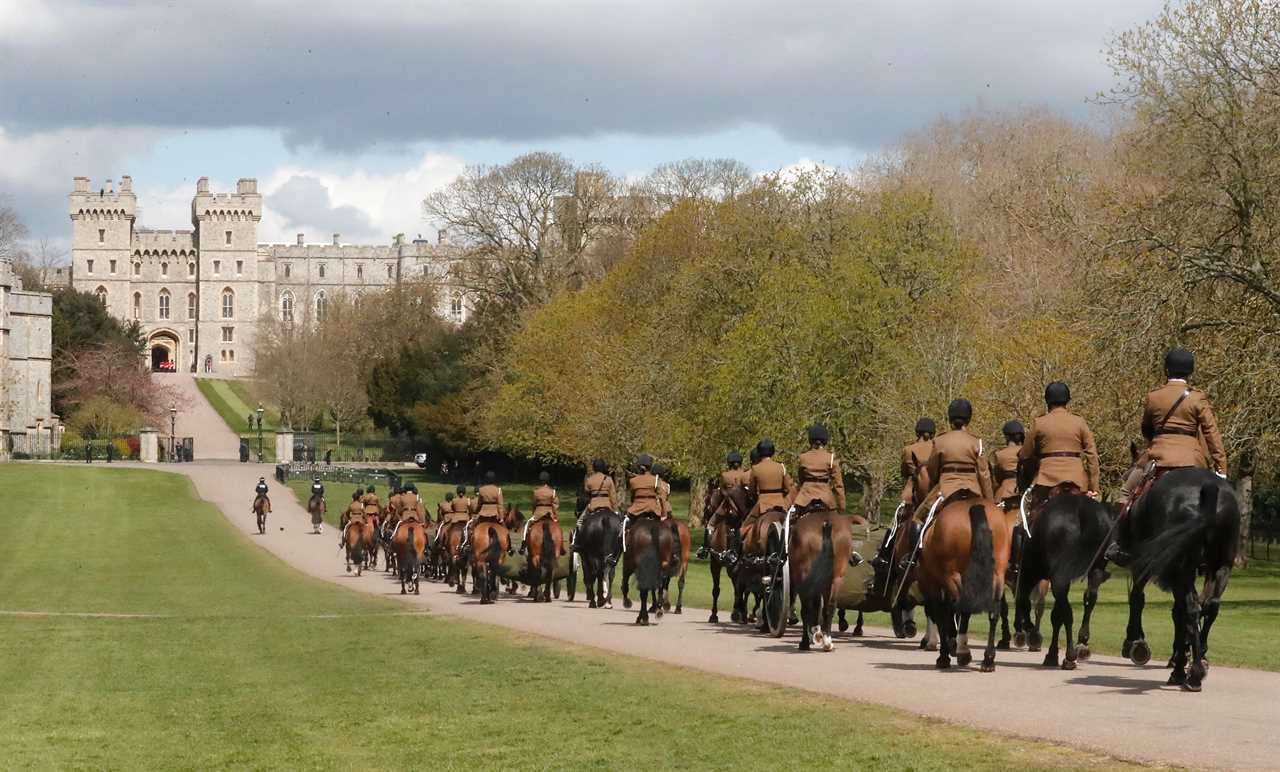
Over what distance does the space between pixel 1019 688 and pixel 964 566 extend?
170cm

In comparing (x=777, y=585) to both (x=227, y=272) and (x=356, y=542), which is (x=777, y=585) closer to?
(x=356, y=542)

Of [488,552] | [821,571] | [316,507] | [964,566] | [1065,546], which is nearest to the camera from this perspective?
[964,566]

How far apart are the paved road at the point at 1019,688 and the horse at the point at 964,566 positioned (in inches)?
15.5

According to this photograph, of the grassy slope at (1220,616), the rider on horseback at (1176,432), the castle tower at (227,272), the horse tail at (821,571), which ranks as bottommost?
the grassy slope at (1220,616)

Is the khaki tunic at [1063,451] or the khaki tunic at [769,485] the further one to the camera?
the khaki tunic at [769,485]

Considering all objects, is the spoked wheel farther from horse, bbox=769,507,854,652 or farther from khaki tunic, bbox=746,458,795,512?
khaki tunic, bbox=746,458,795,512

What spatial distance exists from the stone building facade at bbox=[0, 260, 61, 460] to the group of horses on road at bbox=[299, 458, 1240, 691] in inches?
3400

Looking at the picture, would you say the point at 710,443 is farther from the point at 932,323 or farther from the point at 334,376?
the point at 334,376

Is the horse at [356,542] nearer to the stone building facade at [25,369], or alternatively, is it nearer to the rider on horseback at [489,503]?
the rider on horseback at [489,503]

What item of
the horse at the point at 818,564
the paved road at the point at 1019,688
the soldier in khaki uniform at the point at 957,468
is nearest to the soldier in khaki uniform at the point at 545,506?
the paved road at the point at 1019,688

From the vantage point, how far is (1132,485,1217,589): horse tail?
13289mm

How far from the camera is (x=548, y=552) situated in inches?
1116

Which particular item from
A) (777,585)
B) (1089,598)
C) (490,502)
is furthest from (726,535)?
(1089,598)

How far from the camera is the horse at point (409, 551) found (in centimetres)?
3416
